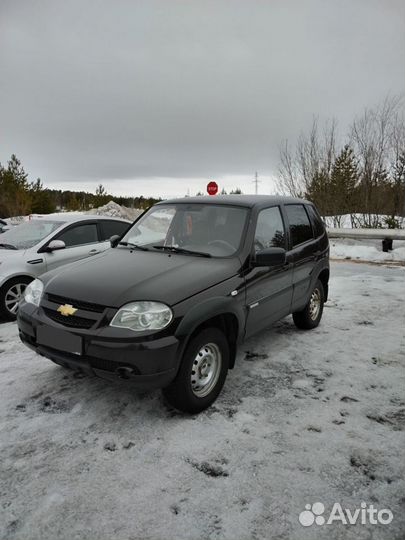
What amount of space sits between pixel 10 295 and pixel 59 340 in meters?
3.26

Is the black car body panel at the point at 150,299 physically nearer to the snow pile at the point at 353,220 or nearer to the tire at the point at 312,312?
the tire at the point at 312,312

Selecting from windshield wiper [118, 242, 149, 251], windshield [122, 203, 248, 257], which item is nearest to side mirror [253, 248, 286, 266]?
windshield [122, 203, 248, 257]

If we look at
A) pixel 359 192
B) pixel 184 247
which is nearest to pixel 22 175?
pixel 359 192

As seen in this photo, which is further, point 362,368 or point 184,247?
point 362,368

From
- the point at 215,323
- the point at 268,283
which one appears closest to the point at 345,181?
the point at 268,283

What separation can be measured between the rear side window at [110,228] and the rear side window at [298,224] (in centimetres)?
345

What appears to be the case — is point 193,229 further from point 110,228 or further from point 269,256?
point 110,228

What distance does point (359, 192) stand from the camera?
16203mm

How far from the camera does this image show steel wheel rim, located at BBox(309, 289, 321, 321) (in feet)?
17.0

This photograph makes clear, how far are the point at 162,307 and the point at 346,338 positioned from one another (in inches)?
122

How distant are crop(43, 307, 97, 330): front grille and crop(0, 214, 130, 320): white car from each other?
2389 mm

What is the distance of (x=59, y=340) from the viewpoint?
2.93 metres

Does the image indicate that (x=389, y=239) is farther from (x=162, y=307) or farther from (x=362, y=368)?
(x=162, y=307)

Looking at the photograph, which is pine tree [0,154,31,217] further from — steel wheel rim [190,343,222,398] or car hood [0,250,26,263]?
steel wheel rim [190,343,222,398]
